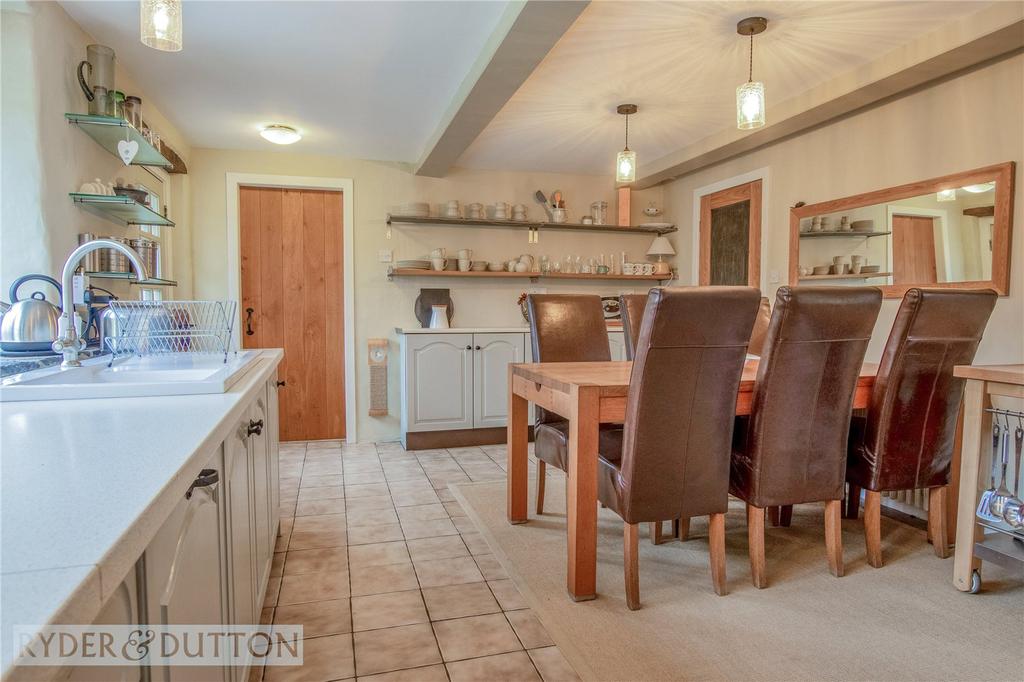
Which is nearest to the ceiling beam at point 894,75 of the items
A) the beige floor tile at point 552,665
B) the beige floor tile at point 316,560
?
the beige floor tile at point 552,665

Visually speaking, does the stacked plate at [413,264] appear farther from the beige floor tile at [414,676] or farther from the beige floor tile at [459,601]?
the beige floor tile at [414,676]

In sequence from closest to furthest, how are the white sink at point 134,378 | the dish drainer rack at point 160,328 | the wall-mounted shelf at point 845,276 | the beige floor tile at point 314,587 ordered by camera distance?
the white sink at point 134,378
the dish drainer rack at point 160,328
the beige floor tile at point 314,587
the wall-mounted shelf at point 845,276

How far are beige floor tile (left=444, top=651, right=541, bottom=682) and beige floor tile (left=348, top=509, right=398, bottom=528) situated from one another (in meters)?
1.26

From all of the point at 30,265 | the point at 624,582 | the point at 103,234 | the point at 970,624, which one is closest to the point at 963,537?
the point at 970,624

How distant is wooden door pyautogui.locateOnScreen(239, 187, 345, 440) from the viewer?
4.55 metres

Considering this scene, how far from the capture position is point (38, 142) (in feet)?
6.92

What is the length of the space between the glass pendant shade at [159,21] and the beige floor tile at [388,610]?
1858mm

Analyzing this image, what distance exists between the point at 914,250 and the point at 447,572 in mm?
2767

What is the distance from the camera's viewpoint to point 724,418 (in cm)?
202

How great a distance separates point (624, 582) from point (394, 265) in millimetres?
3306

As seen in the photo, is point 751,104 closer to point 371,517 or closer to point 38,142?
point 371,517

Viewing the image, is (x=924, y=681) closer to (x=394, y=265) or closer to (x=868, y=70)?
(x=868, y=70)

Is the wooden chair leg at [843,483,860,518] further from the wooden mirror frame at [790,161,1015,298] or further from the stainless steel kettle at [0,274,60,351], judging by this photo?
the stainless steel kettle at [0,274,60,351]

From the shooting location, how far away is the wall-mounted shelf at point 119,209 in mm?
2342
